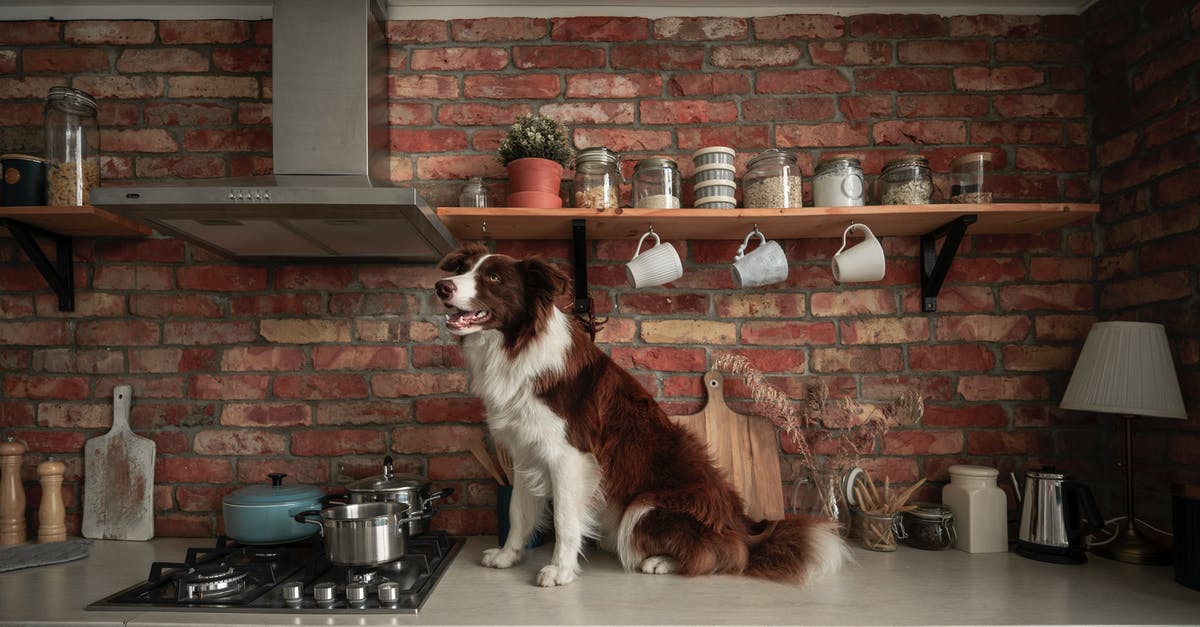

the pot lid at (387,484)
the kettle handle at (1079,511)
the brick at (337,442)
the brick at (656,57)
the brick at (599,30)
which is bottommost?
the kettle handle at (1079,511)

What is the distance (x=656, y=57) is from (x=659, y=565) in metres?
1.51

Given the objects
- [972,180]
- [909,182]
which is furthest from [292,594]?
[972,180]

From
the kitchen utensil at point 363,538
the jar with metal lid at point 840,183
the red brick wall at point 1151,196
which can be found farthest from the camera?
the jar with metal lid at point 840,183

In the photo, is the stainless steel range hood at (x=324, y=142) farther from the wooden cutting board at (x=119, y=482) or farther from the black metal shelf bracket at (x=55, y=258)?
the wooden cutting board at (x=119, y=482)

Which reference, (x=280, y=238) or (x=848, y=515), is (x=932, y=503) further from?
(x=280, y=238)

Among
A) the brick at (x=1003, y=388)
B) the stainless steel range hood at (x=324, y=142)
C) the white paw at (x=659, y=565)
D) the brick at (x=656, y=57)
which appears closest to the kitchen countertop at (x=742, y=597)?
the white paw at (x=659, y=565)

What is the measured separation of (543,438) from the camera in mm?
1451

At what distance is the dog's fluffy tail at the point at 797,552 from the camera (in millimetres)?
1423

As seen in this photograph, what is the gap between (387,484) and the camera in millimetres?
1603

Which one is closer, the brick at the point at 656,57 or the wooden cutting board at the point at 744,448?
the wooden cutting board at the point at 744,448

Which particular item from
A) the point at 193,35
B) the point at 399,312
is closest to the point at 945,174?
the point at 399,312

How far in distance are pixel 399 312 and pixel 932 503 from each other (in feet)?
5.77

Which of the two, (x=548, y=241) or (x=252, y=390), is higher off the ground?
(x=548, y=241)

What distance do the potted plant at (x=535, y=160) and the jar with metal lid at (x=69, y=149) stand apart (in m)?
1.20
